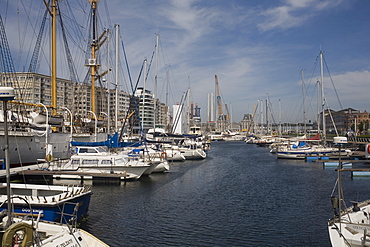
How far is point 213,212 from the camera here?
2247 cm

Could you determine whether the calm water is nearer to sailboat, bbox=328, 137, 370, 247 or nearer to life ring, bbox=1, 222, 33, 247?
sailboat, bbox=328, 137, 370, 247

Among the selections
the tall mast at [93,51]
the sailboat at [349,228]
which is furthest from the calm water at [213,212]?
the tall mast at [93,51]

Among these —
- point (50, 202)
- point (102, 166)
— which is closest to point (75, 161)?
point (102, 166)

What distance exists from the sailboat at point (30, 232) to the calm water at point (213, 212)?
4.32 meters

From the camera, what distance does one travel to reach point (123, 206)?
2358cm

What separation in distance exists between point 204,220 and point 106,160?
16.7m

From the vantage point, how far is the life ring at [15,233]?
9.62 metres

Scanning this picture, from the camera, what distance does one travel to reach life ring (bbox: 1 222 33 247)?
9.62m

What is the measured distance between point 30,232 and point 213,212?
47.6ft

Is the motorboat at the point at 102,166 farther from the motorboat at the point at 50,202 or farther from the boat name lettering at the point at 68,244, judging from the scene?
the boat name lettering at the point at 68,244

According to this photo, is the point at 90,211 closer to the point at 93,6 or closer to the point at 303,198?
the point at 303,198

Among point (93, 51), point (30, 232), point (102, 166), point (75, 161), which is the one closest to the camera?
point (30, 232)

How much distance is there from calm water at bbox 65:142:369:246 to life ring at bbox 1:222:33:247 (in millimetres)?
6468

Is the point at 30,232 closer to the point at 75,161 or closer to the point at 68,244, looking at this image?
the point at 68,244
